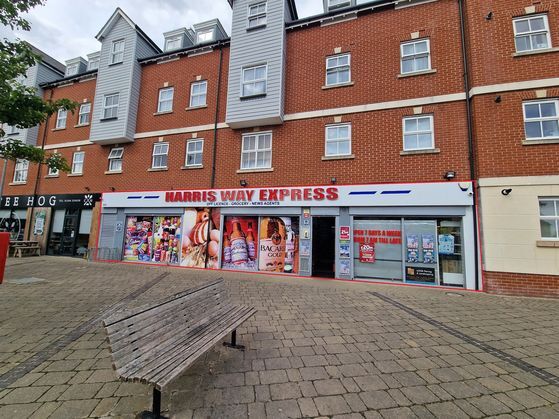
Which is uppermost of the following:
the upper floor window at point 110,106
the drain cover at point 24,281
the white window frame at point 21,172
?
the upper floor window at point 110,106

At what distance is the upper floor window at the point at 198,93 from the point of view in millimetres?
13227

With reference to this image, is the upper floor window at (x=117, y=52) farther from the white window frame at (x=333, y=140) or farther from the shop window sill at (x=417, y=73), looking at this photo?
the shop window sill at (x=417, y=73)

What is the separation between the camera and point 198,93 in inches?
526

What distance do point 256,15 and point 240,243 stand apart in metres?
10.8

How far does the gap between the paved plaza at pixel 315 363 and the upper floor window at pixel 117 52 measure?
13.9 m

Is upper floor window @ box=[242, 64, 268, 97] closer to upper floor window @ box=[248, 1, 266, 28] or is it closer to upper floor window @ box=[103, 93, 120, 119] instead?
upper floor window @ box=[248, 1, 266, 28]

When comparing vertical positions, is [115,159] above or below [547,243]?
above

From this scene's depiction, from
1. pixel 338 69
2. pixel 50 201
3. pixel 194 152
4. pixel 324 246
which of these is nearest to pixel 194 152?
pixel 194 152

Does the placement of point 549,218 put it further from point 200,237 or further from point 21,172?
point 21,172

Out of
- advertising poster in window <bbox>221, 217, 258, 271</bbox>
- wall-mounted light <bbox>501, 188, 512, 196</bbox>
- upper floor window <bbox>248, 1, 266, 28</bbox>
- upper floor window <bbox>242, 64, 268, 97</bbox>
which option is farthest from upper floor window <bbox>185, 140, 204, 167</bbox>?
wall-mounted light <bbox>501, 188, 512, 196</bbox>

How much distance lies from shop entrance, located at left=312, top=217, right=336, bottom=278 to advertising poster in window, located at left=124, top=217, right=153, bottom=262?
27.6ft

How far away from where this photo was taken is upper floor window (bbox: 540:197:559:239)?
7.89 meters

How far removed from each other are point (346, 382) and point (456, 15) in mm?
13129

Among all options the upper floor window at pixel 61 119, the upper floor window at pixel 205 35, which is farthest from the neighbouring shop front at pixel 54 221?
the upper floor window at pixel 205 35
